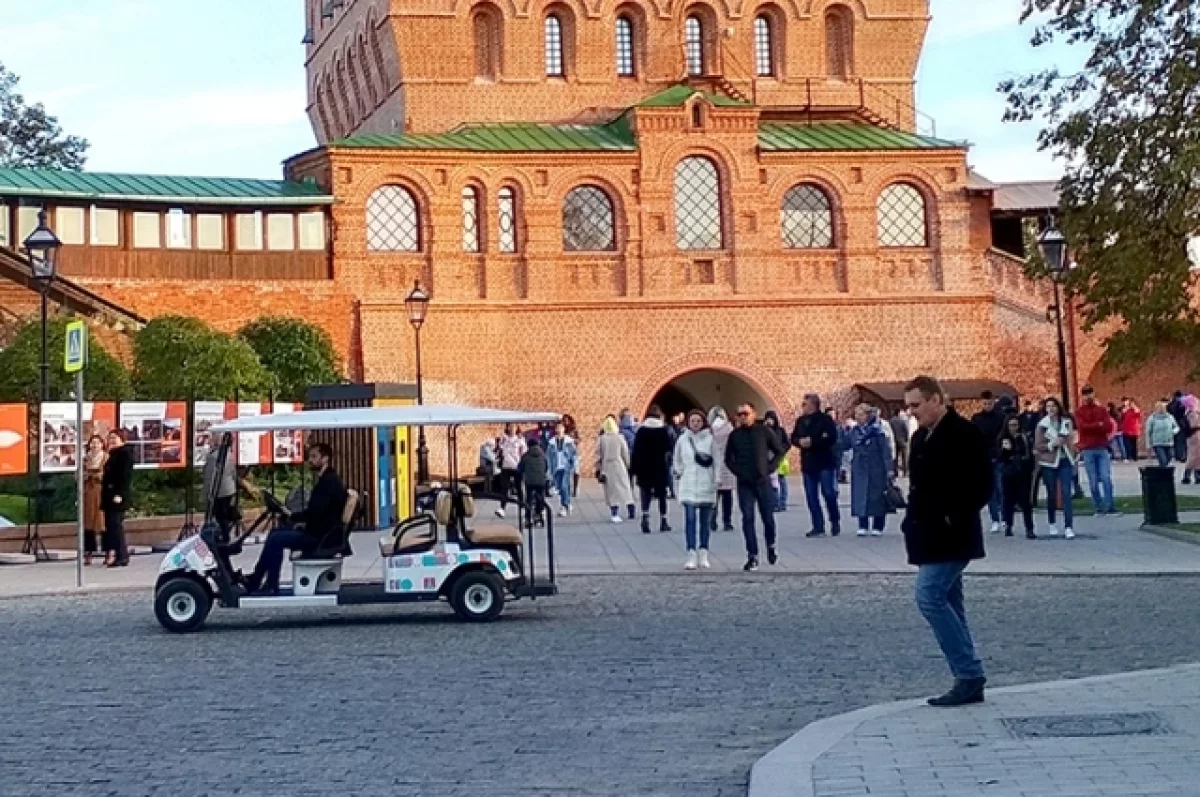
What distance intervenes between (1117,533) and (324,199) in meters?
25.1

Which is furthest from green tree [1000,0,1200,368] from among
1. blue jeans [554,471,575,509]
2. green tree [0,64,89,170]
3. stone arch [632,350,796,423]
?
green tree [0,64,89,170]

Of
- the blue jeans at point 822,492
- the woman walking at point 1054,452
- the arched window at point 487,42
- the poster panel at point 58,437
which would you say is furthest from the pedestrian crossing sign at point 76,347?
the arched window at point 487,42

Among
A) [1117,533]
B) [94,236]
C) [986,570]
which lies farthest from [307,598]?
[94,236]

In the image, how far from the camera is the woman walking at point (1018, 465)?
69.6 feet

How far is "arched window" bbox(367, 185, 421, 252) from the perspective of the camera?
42.4 m

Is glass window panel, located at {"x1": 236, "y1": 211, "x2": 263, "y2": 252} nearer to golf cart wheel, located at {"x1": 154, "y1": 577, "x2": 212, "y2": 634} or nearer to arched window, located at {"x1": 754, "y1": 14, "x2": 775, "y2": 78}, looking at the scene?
arched window, located at {"x1": 754, "y1": 14, "x2": 775, "y2": 78}

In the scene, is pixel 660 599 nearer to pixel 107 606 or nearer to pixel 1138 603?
pixel 1138 603

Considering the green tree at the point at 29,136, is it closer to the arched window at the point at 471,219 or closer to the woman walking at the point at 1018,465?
the arched window at the point at 471,219

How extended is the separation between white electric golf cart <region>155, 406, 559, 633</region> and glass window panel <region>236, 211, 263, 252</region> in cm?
2728

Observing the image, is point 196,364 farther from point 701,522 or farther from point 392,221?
point 701,522

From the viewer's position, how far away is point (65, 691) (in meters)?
10.9

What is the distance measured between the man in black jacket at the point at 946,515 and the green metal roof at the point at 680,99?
3562 centimetres

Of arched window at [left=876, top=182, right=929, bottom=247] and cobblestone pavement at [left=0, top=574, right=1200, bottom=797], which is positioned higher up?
arched window at [left=876, top=182, right=929, bottom=247]

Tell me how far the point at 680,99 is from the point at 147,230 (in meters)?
14.2
